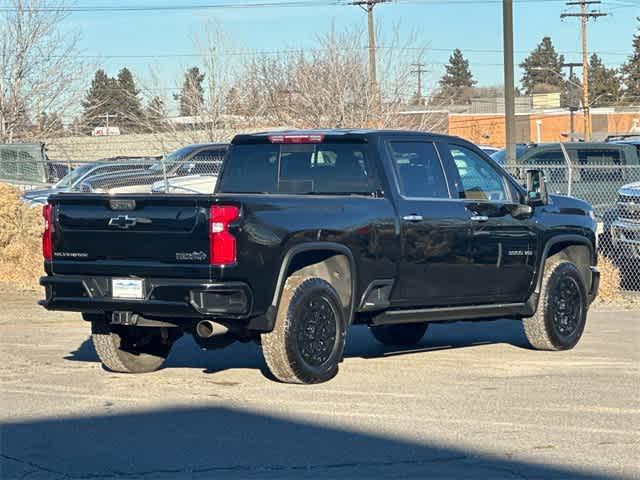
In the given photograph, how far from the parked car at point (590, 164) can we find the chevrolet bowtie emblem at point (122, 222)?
43.1 feet

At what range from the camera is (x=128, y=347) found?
10.4m

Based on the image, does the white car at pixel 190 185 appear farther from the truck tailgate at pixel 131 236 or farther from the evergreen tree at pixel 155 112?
the evergreen tree at pixel 155 112

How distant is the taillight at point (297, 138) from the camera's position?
1062 cm

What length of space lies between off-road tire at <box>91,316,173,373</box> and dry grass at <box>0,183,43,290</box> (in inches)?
324

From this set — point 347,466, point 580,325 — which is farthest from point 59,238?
point 580,325

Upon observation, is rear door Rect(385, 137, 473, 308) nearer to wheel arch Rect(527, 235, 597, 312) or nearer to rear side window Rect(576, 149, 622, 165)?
wheel arch Rect(527, 235, 597, 312)

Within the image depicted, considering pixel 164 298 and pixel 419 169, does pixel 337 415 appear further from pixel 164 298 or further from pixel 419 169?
pixel 419 169

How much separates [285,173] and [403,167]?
1040 millimetres

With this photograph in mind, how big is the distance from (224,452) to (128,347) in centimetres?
320

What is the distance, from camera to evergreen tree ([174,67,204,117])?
134ft

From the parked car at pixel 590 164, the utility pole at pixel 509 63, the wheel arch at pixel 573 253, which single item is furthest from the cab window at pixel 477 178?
the utility pole at pixel 509 63

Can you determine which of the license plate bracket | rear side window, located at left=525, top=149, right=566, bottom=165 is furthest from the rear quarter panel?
rear side window, located at left=525, top=149, right=566, bottom=165

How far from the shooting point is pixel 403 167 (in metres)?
10.6

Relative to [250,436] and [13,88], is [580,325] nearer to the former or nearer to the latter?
[250,436]
